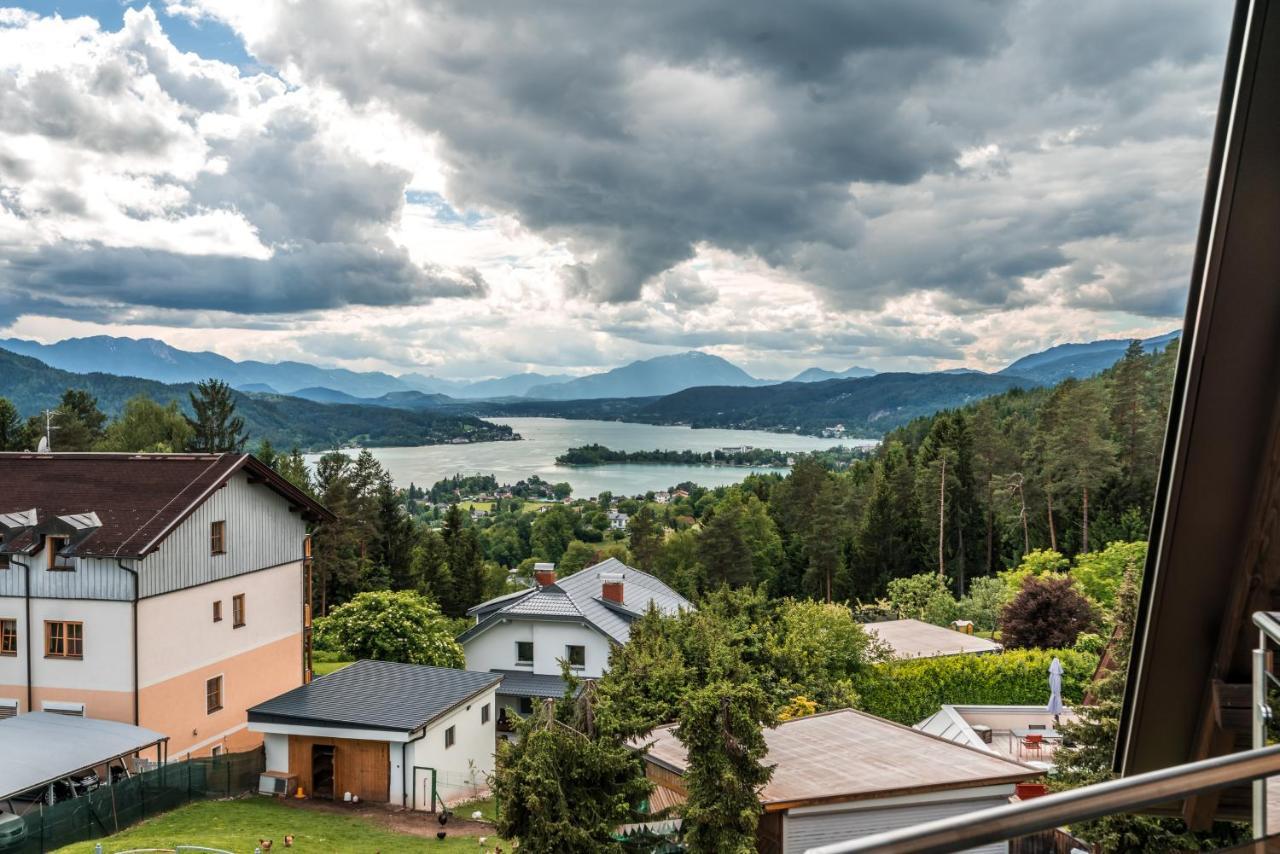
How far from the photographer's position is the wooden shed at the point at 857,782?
10859mm

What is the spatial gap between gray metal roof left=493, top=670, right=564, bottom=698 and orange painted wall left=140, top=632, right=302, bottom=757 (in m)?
6.64

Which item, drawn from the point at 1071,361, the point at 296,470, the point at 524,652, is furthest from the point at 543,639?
the point at 1071,361

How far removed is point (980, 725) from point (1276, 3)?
23310 mm

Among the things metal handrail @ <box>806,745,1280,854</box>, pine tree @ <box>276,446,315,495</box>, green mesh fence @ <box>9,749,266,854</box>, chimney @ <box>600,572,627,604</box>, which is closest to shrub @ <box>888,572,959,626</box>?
chimney @ <box>600,572,627,604</box>

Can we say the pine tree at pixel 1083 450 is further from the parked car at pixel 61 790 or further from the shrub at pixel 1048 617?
the parked car at pixel 61 790

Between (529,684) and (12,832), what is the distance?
55.3 feet

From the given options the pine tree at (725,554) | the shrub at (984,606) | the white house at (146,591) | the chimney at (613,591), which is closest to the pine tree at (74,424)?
the white house at (146,591)

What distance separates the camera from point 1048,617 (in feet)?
88.4

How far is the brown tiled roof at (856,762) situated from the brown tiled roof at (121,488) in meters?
12.1

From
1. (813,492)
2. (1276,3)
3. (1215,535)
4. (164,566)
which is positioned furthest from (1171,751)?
(813,492)

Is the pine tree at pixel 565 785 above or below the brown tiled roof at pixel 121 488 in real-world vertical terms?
below

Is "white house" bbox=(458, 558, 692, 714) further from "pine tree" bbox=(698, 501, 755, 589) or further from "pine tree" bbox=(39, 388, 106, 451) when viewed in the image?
"pine tree" bbox=(39, 388, 106, 451)

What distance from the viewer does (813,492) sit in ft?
209

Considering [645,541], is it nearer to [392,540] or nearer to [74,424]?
[392,540]
